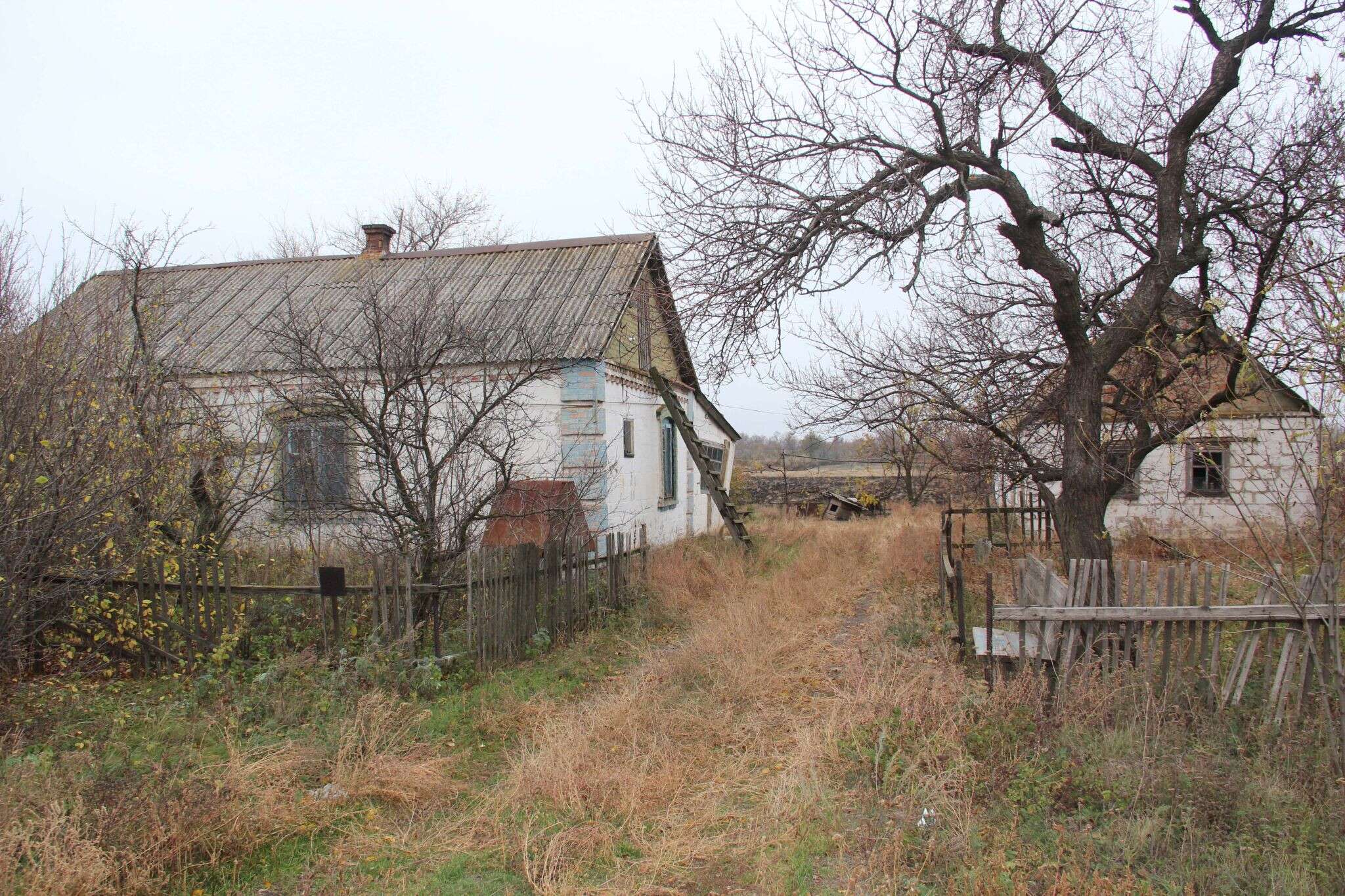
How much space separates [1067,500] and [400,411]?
6605 millimetres

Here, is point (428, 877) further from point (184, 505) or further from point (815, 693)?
point (184, 505)

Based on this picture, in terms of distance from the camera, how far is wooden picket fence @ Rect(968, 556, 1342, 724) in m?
5.04

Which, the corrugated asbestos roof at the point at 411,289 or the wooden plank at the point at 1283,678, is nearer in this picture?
the wooden plank at the point at 1283,678

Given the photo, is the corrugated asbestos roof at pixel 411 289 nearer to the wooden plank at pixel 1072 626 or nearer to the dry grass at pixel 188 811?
the dry grass at pixel 188 811

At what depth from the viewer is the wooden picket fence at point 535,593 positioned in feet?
24.1

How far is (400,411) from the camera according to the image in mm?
7395

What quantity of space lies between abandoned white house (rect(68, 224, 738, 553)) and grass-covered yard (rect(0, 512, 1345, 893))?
89.8 inches

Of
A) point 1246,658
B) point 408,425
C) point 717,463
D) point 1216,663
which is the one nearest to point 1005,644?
point 1216,663

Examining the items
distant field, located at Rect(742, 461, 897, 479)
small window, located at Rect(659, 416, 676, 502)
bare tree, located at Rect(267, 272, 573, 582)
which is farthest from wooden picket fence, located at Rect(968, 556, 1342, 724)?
distant field, located at Rect(742, 461, 897, 479)

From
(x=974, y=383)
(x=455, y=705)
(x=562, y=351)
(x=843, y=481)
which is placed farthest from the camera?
(x=843, y=481)

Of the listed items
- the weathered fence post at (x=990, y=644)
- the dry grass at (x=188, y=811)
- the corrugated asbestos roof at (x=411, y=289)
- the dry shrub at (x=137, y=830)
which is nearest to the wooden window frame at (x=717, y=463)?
the corrugated asbestos roof at (x=411, y=289)

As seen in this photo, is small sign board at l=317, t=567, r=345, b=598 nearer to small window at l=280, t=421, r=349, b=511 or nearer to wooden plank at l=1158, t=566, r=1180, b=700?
small window at l=280, t=421, r=349, b=511

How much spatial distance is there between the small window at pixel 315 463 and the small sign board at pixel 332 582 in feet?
2.74

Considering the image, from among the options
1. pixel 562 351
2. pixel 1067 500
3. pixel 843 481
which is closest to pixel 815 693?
pixel 1067 500
